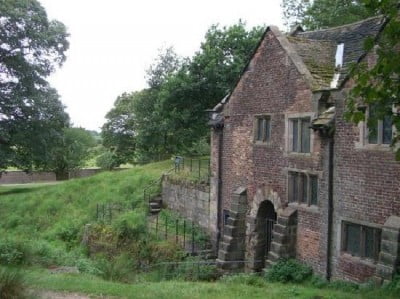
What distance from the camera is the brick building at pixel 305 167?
13016 millimetres

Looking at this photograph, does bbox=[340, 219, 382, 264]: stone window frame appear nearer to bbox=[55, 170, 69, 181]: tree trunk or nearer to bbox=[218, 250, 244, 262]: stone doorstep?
bbox=[218, 250, 244, 262]: stone doorstep

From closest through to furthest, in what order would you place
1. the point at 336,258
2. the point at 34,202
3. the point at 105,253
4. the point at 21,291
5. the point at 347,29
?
the point at 21,291
the point at 336,258
the point at 347,29
the point at 105,253
the point at 34,202

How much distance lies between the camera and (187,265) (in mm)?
18375

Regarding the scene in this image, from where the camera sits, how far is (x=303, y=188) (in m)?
15.7

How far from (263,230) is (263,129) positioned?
151 inches

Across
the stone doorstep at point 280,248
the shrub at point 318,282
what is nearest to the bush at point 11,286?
the shrub at point 318,282

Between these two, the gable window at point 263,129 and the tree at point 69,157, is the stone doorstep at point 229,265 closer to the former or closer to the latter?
the gable window at point 263,129

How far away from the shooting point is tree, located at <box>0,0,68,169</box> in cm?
3432

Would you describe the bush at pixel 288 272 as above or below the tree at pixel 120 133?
below

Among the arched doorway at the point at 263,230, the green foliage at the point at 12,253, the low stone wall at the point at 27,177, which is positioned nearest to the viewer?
the green foliage at the point at 12,253

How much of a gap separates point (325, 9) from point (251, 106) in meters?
20.0

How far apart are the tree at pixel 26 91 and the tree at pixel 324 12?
1945cm

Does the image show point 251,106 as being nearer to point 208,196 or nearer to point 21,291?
point 208,196

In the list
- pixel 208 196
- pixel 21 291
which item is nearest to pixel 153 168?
pixel 208 196
